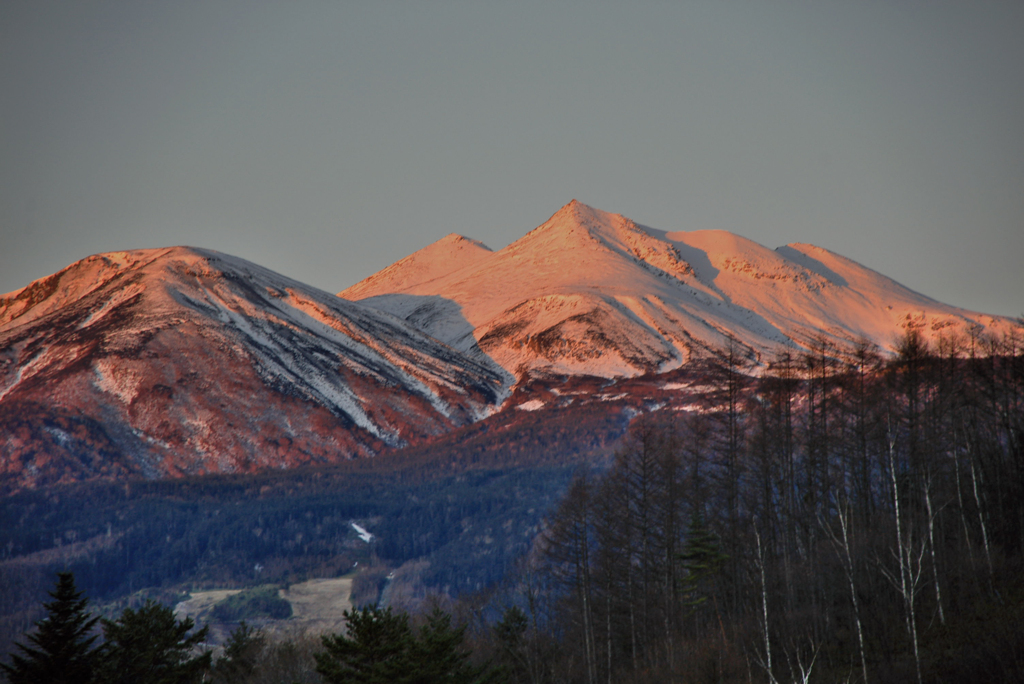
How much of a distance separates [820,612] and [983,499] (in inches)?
315

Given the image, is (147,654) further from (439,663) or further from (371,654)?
(439,663)

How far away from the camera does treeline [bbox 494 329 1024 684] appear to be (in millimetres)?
31922

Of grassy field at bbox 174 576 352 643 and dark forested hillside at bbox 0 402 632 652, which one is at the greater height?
dark forested hillside at bbox 0 402 632 652

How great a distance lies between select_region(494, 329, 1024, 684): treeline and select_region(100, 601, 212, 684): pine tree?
15562 mm

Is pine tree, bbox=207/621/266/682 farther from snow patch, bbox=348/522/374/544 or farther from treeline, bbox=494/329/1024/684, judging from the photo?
snow patch, bbox=348/522/374/544

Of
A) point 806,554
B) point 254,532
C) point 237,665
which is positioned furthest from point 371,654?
point 254,532

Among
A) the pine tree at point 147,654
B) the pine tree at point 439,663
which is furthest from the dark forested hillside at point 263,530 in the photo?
the pine tree at point 439,663

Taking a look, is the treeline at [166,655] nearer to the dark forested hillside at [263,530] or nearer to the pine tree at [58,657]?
the pine tree at [58,657]

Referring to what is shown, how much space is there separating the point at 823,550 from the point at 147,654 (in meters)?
30.6

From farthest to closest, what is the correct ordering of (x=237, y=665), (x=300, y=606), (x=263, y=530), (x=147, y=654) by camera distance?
(x=263, y=530)
(x=300, y=606)
(x=237, y=665)
(x=147, y=654)

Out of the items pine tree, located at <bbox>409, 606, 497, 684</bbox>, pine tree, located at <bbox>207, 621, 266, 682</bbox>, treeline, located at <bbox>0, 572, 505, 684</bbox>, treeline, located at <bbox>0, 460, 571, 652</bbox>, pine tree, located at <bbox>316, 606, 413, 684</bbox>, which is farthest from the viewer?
treeline, located at <bbox>0, 460, 571, 652</bbox>

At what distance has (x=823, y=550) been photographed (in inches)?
1706

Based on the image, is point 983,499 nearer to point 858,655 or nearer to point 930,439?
point 930,439

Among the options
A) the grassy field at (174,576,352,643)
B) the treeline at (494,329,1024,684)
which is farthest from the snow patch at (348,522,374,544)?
the treeline at (494,329,1024,684)
